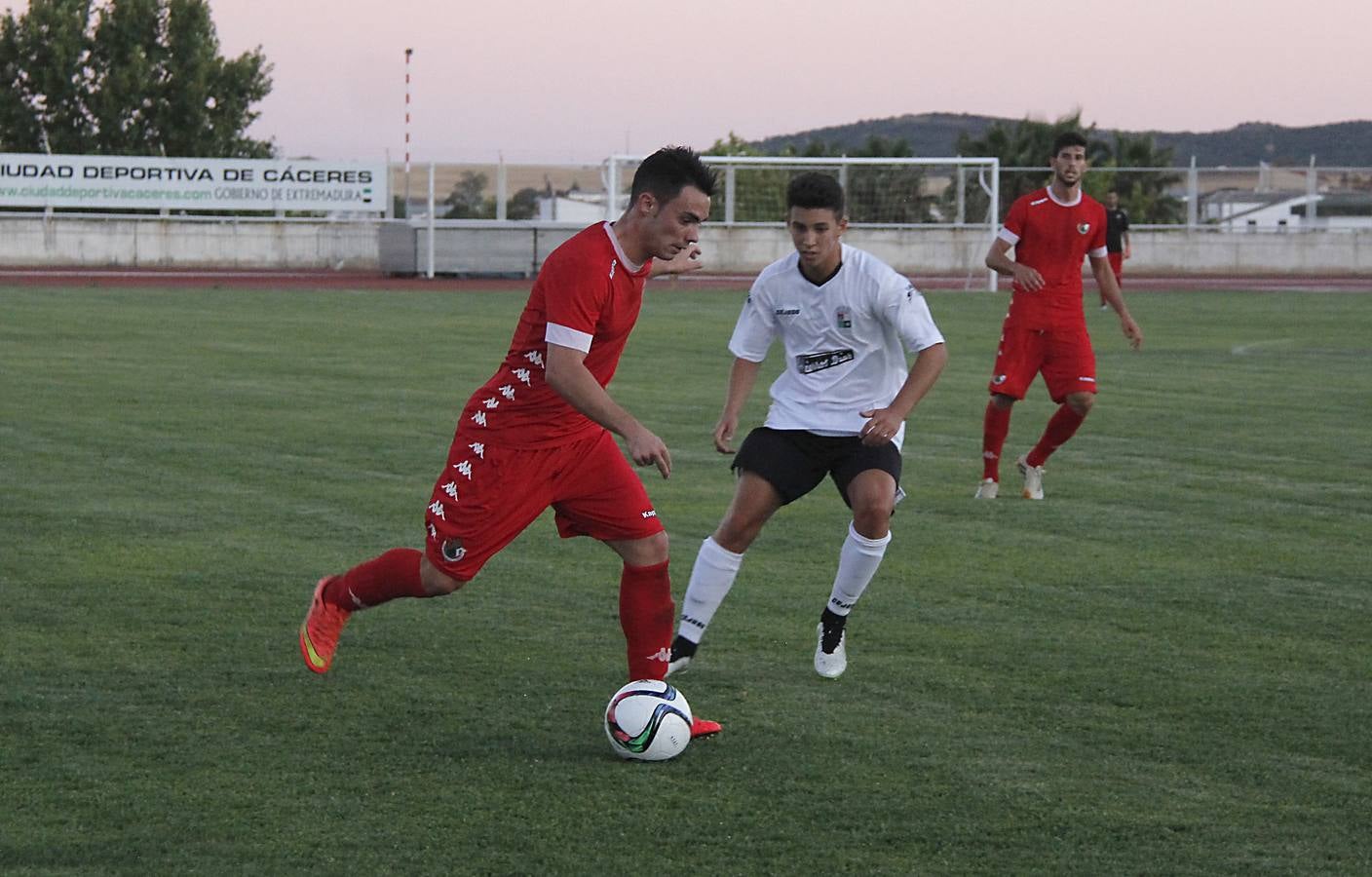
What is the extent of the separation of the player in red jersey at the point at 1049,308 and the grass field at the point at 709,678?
388 mm

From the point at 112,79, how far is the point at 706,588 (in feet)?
159

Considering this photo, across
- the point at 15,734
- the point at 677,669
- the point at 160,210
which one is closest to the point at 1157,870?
the point at 677,669

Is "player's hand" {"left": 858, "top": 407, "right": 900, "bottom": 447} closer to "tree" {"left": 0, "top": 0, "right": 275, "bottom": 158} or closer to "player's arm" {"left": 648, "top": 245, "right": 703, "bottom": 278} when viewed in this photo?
"player's arm" {"left": 648, "top": 245, "right": 703, "bottom": 278}

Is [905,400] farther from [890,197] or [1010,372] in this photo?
[890,197]

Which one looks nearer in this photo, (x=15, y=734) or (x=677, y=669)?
(x=15, y=734)

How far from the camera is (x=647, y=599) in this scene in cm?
527

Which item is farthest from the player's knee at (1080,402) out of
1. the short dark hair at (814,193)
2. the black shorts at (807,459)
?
the short dark hair at (814,193)

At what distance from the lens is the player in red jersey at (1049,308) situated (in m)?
10.2

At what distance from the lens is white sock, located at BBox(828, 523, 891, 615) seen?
6.14m

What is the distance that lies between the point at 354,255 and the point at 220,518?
107ft

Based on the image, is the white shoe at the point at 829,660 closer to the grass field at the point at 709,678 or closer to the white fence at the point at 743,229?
the grass field at the point at 709,678

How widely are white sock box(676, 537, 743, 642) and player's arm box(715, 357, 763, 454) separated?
37 cm

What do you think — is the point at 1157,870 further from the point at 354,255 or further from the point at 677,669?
the point at 354,255

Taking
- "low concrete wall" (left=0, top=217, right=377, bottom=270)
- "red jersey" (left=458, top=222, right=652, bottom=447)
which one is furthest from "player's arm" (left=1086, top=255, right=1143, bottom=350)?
"low concrete wall" (left=0, top=217, right=377, bottom=270)
